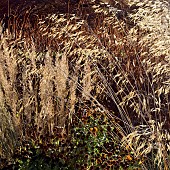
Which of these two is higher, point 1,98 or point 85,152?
point 1,98

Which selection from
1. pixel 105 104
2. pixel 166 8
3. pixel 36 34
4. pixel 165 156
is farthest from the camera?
pixel 36 34

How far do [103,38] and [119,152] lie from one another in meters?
2.42

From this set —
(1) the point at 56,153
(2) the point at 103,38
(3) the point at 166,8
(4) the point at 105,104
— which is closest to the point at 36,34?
(2) the point at 103,38

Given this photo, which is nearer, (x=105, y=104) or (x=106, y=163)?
→ (x=106, y=163)

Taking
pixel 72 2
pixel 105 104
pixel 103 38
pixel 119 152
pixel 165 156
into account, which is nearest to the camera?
pixel 165 156

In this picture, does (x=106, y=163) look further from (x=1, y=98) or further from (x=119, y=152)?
(x=1, y=98)

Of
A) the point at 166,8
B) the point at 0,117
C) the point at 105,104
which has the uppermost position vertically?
the point at 166,8

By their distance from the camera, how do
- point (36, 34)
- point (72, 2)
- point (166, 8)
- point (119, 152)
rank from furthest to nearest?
point (72, 2) < point (36, 34) < point (166, 8) < point (119, 152)

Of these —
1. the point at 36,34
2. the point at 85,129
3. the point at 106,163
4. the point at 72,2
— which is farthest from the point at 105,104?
the point at 72,2

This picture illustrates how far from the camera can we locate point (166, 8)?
3307 mm

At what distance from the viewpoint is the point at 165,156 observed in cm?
264

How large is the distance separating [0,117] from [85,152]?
0.67 metres

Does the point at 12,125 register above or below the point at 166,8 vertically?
below

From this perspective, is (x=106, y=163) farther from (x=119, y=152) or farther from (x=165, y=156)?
(x=165, y=156)
